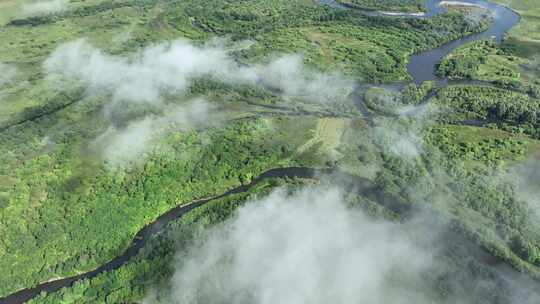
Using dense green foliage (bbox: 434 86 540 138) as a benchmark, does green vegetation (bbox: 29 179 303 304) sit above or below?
below

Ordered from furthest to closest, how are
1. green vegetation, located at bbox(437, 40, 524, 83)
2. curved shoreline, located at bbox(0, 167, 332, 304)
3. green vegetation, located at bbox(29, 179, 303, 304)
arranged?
green vegetation, located at bbox(437, 40, 524, 83), curved shoreline, located at bbox(0, 167, 332, 304), green vegetation, located at bbox(29, 179, 303, 304)

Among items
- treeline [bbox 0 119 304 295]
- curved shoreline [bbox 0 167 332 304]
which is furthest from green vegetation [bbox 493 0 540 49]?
treeline [bbox 0 119 304 295]

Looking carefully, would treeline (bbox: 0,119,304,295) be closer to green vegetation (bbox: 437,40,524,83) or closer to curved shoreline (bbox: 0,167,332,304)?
curved shoreline (bbox: 0,167,332,304)

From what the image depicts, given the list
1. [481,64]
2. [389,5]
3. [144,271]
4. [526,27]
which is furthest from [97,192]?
[526,27]

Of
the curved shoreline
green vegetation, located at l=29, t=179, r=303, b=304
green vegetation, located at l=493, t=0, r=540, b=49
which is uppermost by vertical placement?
green vegetation, located at l=493, t=0, r=540, b=49

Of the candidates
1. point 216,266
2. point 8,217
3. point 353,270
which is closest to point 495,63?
point 353,270

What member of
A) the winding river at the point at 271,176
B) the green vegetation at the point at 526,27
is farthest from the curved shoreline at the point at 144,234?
the green vegetation at the point at 526,27

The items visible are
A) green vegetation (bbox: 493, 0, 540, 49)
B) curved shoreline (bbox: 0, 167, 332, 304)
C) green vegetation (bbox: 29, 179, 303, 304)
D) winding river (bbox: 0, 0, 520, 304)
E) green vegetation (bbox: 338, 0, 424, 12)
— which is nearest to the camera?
green vegetation (bbox: 29, 179, 303, 304)

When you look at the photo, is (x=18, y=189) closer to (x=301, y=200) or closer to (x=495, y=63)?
(x=301, y=200)
